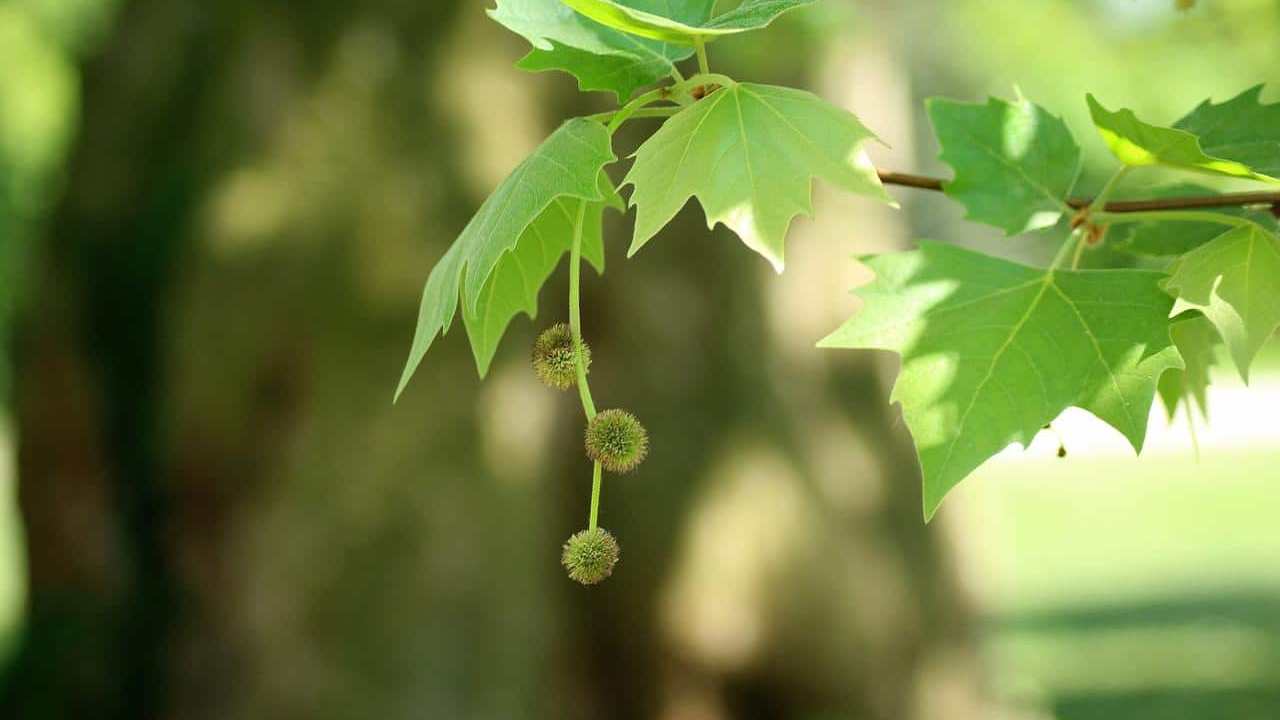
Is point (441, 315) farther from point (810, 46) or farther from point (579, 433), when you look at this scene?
point (810, 46)

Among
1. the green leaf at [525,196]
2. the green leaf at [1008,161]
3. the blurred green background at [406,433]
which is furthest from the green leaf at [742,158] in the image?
the blurred green background at [406,433]

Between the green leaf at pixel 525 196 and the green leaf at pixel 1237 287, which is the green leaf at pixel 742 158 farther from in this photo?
the green leaf at pixel 1237 287

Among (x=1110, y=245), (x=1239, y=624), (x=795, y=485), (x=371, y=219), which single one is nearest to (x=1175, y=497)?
(x=1239, y=624)

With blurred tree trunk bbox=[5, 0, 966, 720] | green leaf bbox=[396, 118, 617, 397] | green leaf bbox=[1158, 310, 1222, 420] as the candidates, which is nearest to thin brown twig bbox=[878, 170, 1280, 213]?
green leaf bbox=[1158, 310, 1222, 420]

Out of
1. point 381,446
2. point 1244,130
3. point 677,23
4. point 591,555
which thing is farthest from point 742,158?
point 381,446

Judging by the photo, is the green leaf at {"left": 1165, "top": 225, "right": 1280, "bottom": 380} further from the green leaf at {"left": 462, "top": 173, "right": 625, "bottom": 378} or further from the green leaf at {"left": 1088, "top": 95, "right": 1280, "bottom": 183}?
the green leaf at {"left": 462, "top": 173, "right": 625, "bottom": 378}

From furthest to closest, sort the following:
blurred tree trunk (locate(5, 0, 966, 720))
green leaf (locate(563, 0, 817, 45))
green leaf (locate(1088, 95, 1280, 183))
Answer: blurred tree trunk (locate(5, 0, 966, 720))
green leaf (locate(1088, 95, 1280, 183))
green leaf (locate(563, 0, 817, 45))
